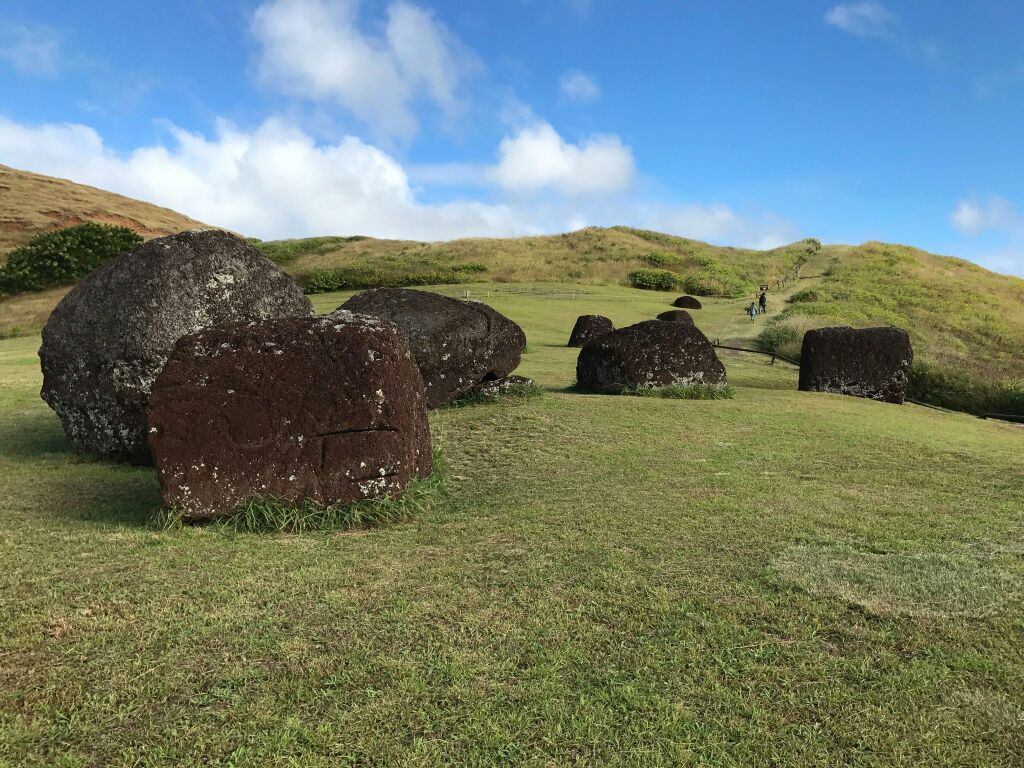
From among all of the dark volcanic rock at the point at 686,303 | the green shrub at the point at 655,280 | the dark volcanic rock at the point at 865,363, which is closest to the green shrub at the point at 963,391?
the dark volcanic rock at the point at 865,363

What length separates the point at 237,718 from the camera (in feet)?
9.65

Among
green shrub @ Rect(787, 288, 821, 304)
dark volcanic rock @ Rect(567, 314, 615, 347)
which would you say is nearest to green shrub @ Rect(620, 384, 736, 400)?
dark volcanic rock @ Rect(567, 314, 615, 347)

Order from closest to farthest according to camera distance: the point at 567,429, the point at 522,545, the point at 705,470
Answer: the point at 522,545 → the point at 705,470 → the point at 567,429

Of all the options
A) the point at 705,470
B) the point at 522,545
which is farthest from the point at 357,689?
the point at 705,470

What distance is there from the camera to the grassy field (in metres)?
2.84

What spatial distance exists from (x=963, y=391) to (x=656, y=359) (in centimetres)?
1017

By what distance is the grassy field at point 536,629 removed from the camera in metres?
2.84

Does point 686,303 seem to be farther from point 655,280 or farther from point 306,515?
point 306,515

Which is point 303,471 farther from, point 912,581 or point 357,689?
point 912,581

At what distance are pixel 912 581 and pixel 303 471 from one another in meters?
4.57

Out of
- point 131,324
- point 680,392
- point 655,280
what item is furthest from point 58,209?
point 680,392

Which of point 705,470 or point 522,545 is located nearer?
point 522,545

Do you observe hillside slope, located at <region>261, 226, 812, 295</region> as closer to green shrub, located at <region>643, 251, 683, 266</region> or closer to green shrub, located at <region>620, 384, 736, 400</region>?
green shrub, located at <region>643, 251, 683, 266</region>

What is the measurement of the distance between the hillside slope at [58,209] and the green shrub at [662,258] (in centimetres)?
4033
